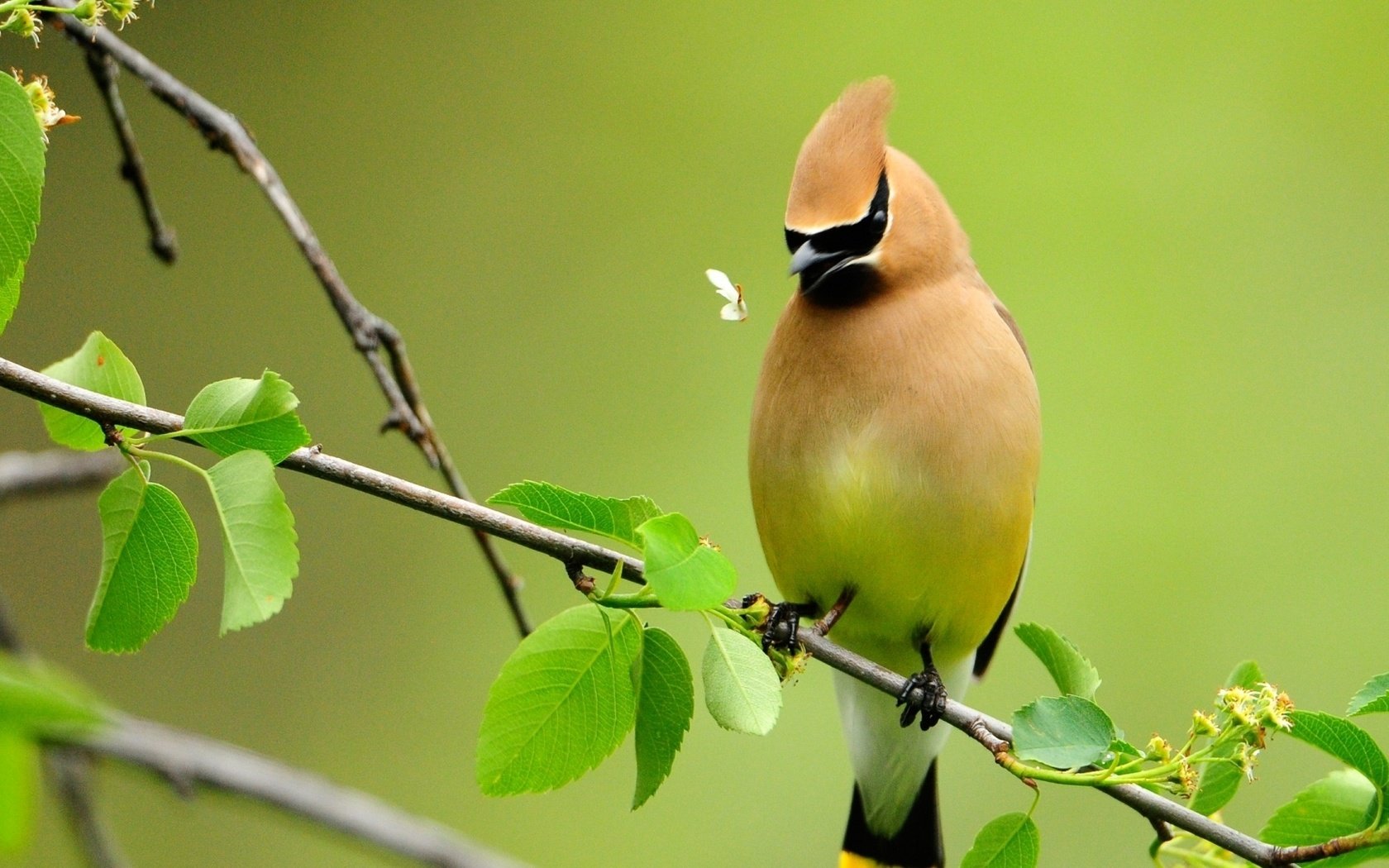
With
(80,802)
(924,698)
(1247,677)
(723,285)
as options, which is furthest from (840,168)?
(80,802)

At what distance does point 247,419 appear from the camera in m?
1.61

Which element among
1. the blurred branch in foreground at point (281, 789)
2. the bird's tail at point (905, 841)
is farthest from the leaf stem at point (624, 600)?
the bird's tail at point (905, 841)

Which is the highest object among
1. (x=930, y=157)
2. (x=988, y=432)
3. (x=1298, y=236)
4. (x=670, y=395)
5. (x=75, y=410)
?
(x=930, y=157)

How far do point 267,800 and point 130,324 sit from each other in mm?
5414

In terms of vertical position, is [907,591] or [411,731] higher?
[411,731]

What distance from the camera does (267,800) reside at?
3.16ft

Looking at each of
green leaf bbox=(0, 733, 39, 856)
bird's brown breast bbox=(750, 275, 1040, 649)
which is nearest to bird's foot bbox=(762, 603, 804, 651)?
bird's brown breast bbox=(750, 275, 1040, 649)

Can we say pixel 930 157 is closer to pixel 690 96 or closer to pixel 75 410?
pixel 690 96

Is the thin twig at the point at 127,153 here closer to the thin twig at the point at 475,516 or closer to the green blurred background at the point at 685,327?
the thin twig at the point at 475,516

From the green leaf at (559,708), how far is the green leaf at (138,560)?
14.9 inches

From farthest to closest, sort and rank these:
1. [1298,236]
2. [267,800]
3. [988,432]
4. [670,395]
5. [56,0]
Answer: [1298,236], [670,395], [988,432], [56,0], [267,800]

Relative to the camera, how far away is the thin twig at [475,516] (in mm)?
1606

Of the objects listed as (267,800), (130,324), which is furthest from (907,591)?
(130,324)

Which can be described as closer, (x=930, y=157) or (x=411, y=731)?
(x=411, y=731)
